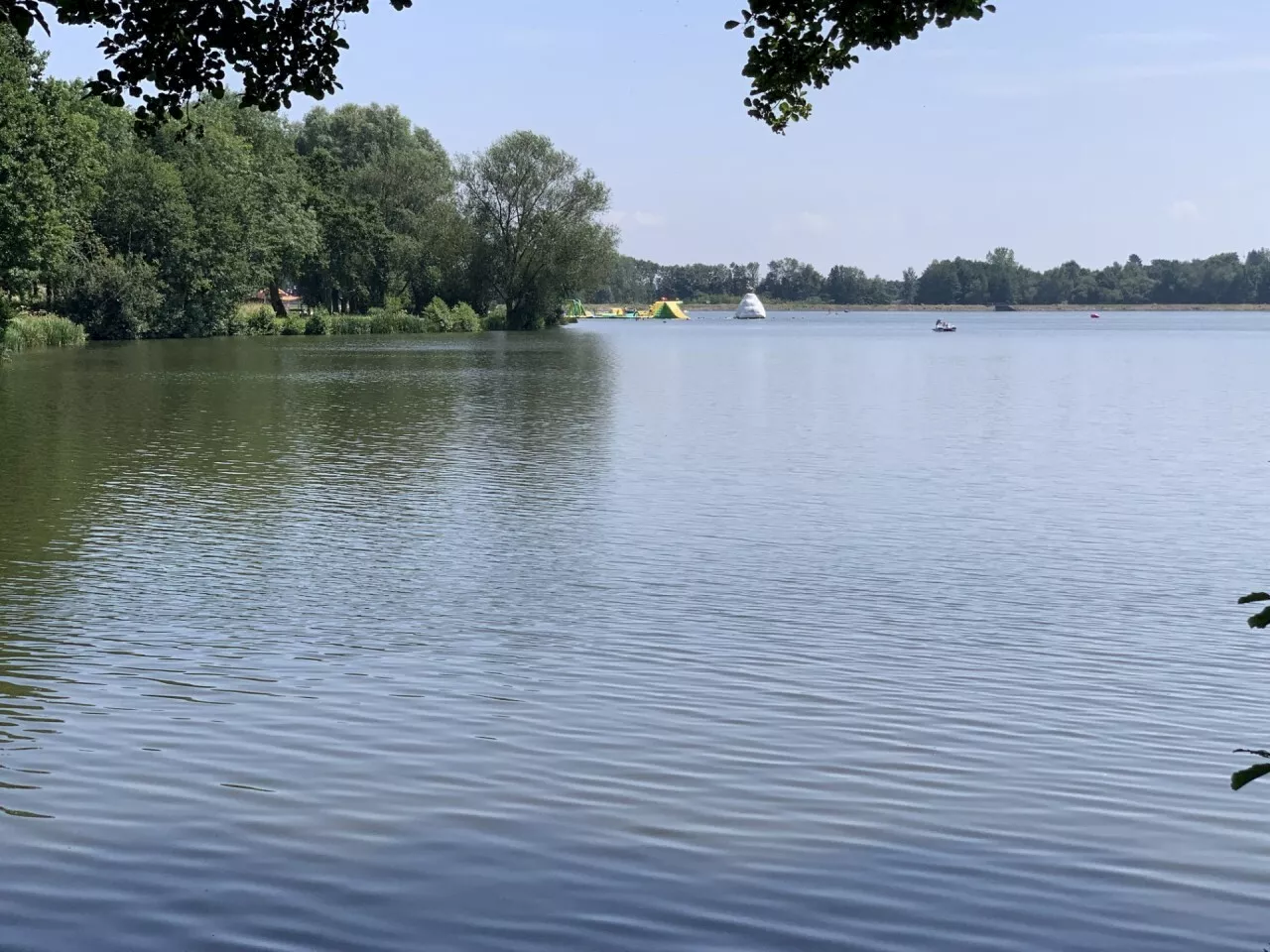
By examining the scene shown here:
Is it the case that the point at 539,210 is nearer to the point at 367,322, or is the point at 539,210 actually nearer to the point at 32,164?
the point at 367,322

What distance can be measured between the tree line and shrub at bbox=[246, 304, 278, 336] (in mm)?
1876

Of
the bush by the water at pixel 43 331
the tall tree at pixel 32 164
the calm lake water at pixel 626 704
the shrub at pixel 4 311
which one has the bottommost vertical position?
the calm lake water at pixel 626 704

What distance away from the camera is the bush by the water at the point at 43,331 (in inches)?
2650

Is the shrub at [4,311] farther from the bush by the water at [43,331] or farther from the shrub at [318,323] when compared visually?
the shrub at [318,323]

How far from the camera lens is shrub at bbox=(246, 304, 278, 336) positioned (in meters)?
101

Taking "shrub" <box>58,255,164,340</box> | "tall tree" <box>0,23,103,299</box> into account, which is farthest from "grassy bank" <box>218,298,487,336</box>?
"tall tree" <box>0,23,103,299</box>

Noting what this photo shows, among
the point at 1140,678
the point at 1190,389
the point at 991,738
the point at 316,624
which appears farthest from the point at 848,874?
the point at 1190,389

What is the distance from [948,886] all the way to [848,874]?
48 centimetres

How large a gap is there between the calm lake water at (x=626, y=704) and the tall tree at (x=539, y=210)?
284 feet

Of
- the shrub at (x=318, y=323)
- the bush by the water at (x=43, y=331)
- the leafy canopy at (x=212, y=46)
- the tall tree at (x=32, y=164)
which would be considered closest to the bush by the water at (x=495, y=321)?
the shrub at (x=318, y=323)

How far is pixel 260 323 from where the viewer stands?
102125 millimetres

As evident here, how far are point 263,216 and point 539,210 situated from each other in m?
23.0

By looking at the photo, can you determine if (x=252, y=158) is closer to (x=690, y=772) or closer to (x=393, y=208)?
(x=393, y=208)

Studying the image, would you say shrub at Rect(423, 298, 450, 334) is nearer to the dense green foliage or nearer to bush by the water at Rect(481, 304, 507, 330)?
bush by the water at Rect(481, 304, 507, 330)
